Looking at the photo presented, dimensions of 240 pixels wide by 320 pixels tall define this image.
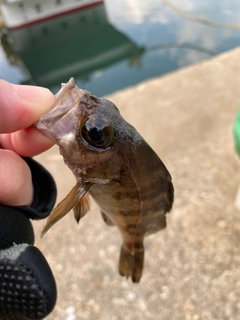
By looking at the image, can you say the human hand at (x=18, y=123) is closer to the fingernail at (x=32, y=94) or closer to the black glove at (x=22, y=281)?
the fingernail at (x=32, y=94)

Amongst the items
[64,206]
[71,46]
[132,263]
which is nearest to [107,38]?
[71,46]

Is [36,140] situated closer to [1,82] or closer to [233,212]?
[1,82]

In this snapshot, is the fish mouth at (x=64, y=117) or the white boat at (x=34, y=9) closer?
the fish mouth at (x=64, y=117)

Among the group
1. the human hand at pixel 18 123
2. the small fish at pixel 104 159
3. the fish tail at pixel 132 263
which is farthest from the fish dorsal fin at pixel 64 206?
the fish tail at pixel 132 263

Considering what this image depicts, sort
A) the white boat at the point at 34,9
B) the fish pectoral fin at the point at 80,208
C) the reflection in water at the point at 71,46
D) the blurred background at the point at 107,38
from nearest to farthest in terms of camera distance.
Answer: the fish pectoral fin at the point at 80,208 < the blurred background at the point at 107,38 < the reflection in water at the point at 71,46 < the white boat at the point at 34,9

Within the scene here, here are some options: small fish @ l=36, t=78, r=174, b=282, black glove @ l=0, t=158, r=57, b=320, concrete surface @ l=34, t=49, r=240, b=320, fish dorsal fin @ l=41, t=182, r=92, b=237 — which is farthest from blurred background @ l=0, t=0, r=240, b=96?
black glove @ l=0, t=158, r=57, b=320

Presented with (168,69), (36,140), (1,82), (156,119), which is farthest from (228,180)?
(168,69)

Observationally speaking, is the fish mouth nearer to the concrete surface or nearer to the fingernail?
the fingernail
